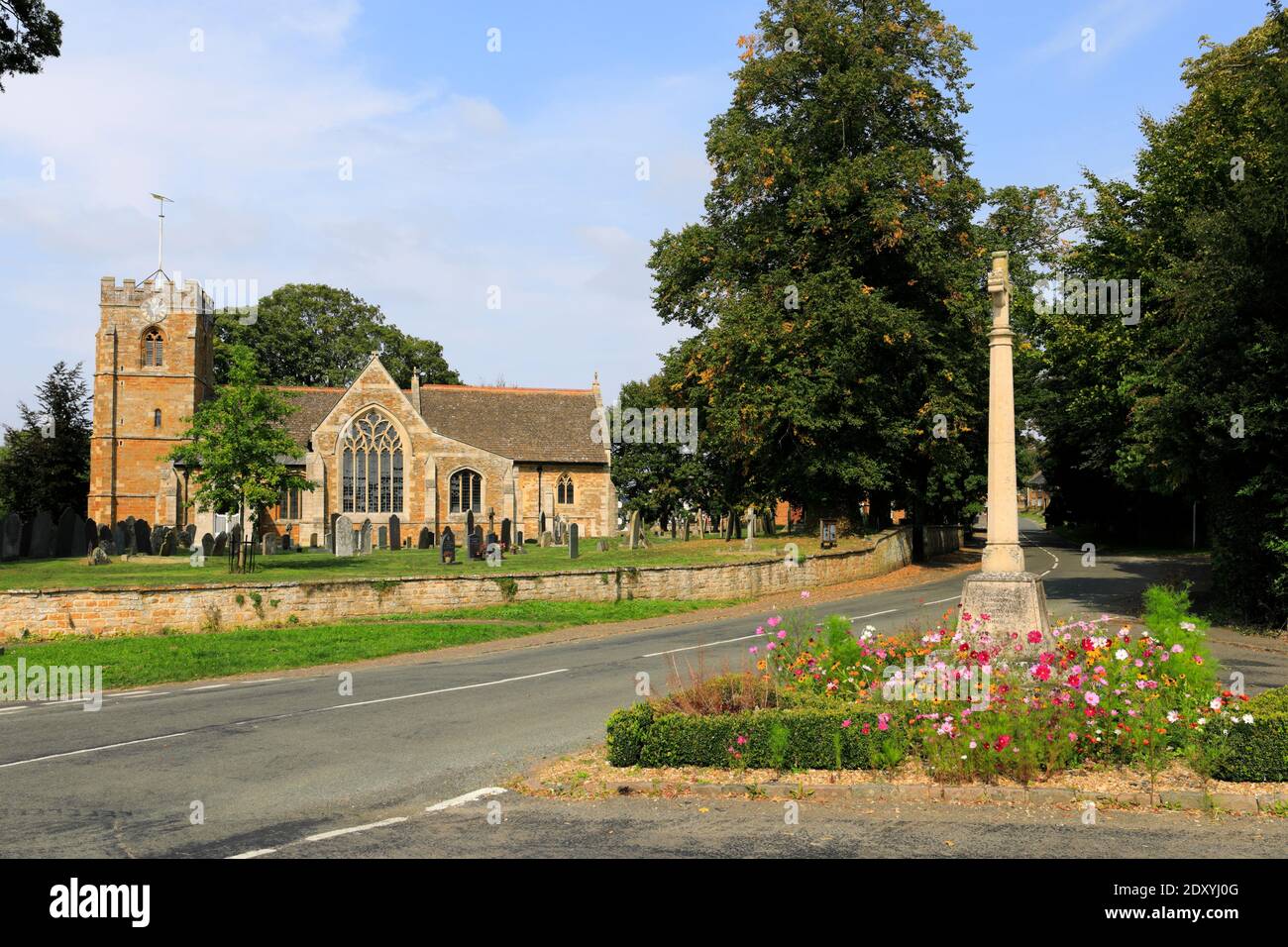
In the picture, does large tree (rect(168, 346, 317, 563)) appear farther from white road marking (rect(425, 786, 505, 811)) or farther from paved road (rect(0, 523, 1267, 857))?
white road marking (rect(425, 786, 505, 811))

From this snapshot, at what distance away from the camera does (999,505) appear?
1276 cm

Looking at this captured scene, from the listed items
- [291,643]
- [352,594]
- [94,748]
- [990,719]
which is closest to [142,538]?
[352,594]

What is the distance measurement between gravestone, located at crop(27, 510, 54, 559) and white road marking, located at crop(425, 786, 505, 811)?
99.4ft

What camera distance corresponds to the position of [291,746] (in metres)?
10.4

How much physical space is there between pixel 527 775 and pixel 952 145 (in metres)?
32.6

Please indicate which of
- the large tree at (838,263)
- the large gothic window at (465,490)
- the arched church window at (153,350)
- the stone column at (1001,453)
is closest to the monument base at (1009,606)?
the stone column at (1001,453)

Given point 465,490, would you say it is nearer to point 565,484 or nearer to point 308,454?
point 565,484

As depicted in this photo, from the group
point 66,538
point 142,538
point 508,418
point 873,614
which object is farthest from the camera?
point 508,418

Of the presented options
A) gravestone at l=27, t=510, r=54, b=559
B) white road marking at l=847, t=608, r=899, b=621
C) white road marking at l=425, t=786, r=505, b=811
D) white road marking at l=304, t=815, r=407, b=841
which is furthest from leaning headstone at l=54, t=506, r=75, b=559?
white road marking at l=304, t=815, r=407, b=841

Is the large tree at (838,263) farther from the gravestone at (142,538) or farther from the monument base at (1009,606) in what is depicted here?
the gravestone at (142,538)

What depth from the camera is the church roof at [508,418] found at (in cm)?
5681

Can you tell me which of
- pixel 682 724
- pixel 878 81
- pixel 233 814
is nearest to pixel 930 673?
pixel 682 724

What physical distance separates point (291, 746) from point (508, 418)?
49.7 meters

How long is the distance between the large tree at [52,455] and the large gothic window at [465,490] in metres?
19.8
